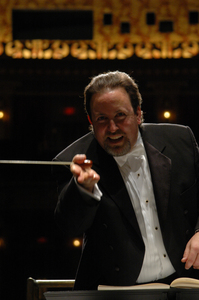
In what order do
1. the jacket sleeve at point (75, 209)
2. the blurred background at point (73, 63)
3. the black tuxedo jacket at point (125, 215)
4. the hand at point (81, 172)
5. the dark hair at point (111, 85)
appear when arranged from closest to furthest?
1. the hand at point (81, 172)
2. the jacket sleeve at point (75, 209)
3. the black tuxedo jacket at point (125, 215)
4. the dark hair at point (111, 85)
5. the blurred background at point (73, 63)

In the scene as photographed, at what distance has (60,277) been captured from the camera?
469 cm

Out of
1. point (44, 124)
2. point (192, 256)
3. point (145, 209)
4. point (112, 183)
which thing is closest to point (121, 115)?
point (112, 183)

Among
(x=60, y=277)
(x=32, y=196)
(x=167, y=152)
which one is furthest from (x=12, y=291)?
(x=167, y=152)

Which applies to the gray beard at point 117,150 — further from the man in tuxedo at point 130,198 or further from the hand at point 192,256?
the hand at point 192,256

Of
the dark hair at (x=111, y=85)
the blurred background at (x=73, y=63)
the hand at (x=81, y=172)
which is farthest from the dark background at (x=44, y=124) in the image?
the hand at (x=81, y=172)

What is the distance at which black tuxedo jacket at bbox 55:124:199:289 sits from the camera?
4.88 feet

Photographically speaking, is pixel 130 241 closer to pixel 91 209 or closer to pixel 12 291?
pixel 91 209

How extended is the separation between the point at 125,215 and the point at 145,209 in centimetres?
10

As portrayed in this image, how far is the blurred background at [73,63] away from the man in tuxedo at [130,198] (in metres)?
3.22

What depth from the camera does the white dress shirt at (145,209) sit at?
1.51 metres

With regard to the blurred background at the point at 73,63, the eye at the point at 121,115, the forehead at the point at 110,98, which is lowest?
the eye at the point at 121,115

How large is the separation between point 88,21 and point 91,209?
3929mm

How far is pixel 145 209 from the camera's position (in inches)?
61.6

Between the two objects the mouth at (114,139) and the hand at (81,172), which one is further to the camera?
the mouth at (114,139)
